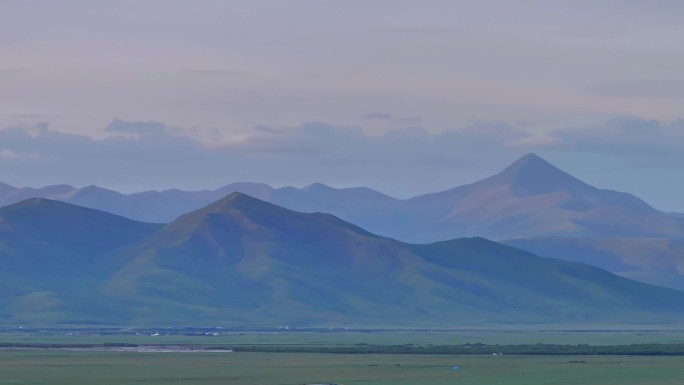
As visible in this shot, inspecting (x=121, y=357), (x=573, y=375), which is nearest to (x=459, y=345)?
(x=121, y=357)

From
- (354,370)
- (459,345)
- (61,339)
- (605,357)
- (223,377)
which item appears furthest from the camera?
(61,339)

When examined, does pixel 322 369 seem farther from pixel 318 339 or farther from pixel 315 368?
pixel 318 339

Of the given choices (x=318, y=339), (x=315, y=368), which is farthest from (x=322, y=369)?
(x=318, y=339)

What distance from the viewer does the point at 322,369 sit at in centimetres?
12362

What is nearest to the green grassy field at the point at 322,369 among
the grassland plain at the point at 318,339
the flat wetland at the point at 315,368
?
the flat wetland at the point at 315,368

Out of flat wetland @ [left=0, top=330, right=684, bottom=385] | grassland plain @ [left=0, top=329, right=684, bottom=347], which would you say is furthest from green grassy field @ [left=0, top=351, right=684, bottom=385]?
grassland plain @ [left=0, top=329, right=684, bottom=347]

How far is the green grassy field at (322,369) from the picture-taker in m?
111

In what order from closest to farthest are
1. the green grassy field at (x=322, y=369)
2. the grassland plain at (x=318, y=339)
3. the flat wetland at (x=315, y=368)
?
the green grassy field at (x=322, y=369) < the flat wetland at (x=315, y=368) < the grassland plain at (x=318, y=339)

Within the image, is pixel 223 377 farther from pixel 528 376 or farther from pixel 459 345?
pixel 459 345

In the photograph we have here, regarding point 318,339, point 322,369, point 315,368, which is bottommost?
point 322,369

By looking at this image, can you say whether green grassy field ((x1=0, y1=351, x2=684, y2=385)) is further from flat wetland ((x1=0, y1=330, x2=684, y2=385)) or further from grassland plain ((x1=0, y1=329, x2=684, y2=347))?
grassland plain ((x1=0, y1=329, x2=684, y2=347))

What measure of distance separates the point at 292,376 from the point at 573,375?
18.1 metres

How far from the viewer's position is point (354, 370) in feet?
402

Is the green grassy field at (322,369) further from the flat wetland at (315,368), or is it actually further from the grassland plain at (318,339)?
the grassland plain at (318,339)
